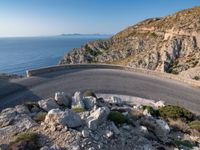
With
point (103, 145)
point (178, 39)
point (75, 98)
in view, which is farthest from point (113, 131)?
point (178, 39)

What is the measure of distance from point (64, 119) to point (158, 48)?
4980 centimetres

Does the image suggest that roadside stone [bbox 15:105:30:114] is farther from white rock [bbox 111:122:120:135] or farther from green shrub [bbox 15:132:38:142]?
white rock [bbox 111:122:120:135]

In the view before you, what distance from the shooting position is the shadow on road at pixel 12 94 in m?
22.7

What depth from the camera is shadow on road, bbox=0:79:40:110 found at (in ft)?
74.6

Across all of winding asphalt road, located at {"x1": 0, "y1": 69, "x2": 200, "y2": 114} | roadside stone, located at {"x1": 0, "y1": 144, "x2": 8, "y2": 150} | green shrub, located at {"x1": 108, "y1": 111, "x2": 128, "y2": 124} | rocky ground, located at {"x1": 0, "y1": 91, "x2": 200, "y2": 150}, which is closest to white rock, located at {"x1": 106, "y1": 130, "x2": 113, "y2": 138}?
rocky ground, located at {"x1": 0, "y1": 91, "x2": 200, "y2": 150}

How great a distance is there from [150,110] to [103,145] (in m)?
8.55

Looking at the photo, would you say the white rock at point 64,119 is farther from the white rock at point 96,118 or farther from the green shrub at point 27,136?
the green shrub at point 27,136

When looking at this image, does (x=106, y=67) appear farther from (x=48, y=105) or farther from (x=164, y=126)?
(x=164, y=126)

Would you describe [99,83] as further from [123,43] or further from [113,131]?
[123,43]

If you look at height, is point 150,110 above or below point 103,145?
below

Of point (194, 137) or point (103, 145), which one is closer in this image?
point (103, 145)

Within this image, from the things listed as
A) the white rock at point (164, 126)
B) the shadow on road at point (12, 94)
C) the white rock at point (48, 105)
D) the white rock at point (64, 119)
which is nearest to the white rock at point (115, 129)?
the white rock at point (64, 119)

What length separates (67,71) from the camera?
3459 centimetres

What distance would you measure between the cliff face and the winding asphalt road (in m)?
17.0
